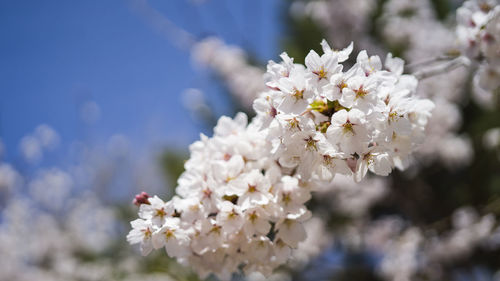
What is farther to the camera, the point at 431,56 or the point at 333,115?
the point at 431,56

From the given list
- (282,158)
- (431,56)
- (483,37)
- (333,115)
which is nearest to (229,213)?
(282,158)

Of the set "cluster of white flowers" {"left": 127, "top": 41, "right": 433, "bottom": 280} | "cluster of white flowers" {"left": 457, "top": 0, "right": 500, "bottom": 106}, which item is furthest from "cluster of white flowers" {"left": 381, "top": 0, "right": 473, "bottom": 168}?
"cluster of white flowers" {"left": 127, "top": 41, "right": 433, "bottom": 280}

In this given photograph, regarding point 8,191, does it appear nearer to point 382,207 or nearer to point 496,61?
point 382,207

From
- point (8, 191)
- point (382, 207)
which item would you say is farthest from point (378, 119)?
point (8, 191)

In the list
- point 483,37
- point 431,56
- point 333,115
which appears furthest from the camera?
point 431,56

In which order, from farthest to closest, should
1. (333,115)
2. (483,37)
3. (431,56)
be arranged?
(431,56)
(483,37)
(333,115)

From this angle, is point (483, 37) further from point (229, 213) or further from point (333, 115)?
point (229, 213)

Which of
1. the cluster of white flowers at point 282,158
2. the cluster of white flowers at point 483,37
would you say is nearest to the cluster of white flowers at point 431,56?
the cluster of white flowers at point 483,37
